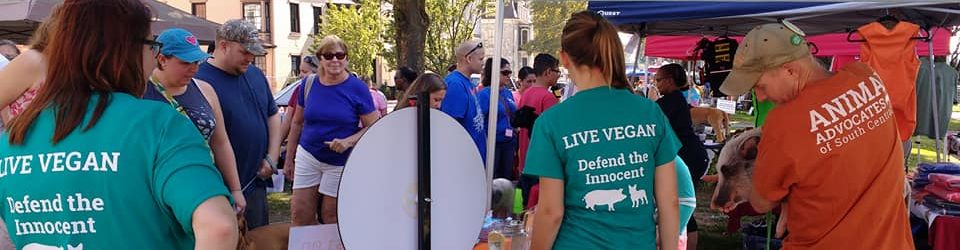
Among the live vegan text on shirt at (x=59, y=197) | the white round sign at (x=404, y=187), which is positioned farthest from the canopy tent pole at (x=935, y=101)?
the live vegan text on shirt at (x=59, y=197)

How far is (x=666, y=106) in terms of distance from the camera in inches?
174

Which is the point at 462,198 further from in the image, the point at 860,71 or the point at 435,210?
the point at 860,71

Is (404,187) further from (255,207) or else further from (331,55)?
(331,55)

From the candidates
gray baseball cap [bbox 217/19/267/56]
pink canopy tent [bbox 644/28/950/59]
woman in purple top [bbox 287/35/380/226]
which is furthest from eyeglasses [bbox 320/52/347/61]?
pink canopy tent [bbox 644/28/950/59]

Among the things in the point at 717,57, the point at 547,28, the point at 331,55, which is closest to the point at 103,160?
the point at 331,55

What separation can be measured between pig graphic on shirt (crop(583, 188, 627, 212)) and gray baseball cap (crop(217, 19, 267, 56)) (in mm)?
1698

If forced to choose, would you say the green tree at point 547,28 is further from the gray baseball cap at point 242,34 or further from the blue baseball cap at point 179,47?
the blue baseball cap at point 179,47

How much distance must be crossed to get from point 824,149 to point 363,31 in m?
25.5

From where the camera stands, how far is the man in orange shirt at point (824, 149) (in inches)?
74.8

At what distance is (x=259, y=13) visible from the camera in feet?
105

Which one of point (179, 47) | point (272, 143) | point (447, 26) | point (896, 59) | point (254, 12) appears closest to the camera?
point (179, 47)

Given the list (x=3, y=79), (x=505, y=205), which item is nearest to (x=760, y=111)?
(x=505, y=205)

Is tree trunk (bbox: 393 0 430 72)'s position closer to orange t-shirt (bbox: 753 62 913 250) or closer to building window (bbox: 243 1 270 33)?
orange t-shirt (bbox: 753 62 913 250)

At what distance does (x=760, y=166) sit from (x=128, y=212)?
1.57 m
